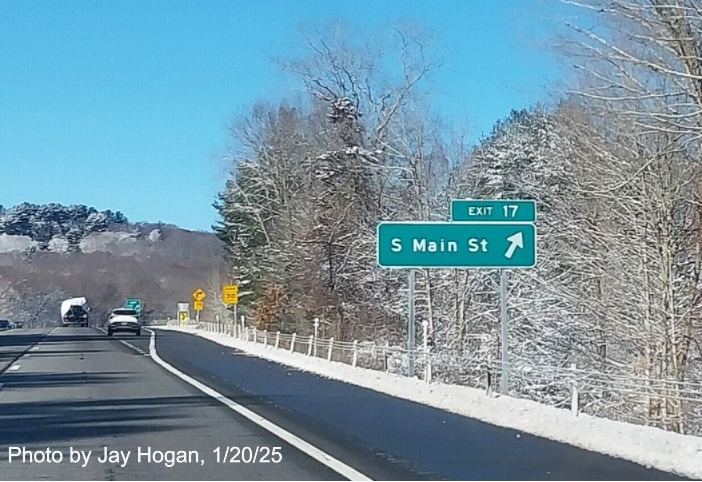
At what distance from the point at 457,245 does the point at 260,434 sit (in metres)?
10.9

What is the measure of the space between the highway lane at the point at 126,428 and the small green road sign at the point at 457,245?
597 cm

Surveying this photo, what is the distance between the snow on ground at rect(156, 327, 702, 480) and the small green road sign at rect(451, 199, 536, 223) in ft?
12.6

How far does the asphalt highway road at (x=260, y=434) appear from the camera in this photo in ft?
42.3

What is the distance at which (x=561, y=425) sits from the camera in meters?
16.8

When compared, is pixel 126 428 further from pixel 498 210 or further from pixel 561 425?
pixel 498 210

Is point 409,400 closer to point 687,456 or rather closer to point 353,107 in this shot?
point 687,456

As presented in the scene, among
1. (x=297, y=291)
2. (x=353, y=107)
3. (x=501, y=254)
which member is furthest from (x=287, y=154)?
(x=501, y=254)

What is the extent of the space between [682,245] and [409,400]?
569 inches

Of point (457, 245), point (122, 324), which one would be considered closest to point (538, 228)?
point (457, 245)

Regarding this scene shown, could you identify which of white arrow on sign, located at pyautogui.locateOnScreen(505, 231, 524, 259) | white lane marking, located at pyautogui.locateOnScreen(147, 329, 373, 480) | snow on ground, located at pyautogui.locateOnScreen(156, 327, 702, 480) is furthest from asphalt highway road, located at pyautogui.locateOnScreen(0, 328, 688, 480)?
white arrow on sign, located at pyautogui.locateOnScreen(505, 231, 524, 259)

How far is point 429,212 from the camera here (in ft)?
164

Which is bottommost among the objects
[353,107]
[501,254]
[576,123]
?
[501,254]
